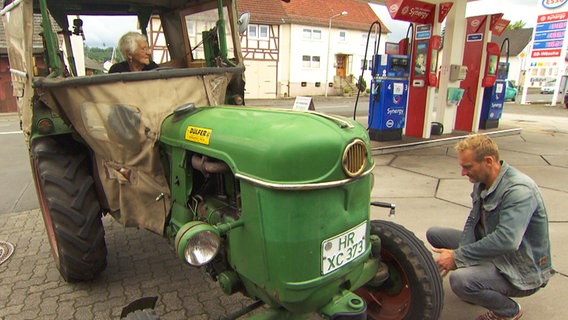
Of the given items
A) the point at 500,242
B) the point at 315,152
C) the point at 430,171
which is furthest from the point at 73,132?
the point at 430,171

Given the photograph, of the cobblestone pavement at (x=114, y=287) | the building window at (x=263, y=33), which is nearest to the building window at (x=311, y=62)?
the building window at (x=263, y=33)

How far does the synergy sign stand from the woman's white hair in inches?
784

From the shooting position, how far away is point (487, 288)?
2.34 m

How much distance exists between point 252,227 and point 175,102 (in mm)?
1228

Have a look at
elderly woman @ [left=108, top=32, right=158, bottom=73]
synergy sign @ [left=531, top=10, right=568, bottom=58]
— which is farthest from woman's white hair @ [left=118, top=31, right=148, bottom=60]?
synergy sign @ [left=531, top=10, right=568, bottom=58]

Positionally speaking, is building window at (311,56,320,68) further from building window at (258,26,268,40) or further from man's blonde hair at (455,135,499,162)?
man's blonde hair at (455,135,499,162)

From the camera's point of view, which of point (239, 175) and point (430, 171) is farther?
point (430, 171)

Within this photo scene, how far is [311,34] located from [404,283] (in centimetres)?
2914

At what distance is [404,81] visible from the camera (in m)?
8.02

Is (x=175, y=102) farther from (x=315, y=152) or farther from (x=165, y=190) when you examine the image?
(x=315, y=152)

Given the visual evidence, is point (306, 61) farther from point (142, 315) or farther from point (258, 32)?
point (142, 315)

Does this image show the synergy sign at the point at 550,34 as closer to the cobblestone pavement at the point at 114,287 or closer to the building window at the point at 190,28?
the building window at the point at 190,28

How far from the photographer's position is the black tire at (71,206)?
2.66 meters

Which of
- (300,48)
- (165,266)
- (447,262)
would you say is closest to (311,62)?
(300,48)
